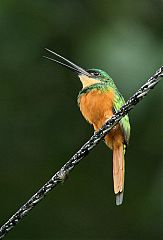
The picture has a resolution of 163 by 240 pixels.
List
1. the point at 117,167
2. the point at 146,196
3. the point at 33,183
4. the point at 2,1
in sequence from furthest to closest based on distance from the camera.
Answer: the point at 33,183, the point at 146,196, the point at 2,1, the point at 117,167

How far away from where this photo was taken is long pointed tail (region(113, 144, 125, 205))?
1.47 m

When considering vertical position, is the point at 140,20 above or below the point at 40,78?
below

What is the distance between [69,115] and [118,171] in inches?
42.9

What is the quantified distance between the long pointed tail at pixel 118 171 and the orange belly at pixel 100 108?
23 millimetres

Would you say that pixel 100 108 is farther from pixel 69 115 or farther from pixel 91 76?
pixel 69 115

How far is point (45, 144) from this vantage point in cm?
296

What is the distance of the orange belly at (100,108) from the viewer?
1.87m

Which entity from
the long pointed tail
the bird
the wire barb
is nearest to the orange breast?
the bird

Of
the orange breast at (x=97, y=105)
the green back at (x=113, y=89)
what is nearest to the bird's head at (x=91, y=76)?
the green back at (x=113, y=89)

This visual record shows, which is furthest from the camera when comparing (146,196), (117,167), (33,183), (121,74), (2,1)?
(33,183)

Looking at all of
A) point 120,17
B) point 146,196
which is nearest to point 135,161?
point 146,196

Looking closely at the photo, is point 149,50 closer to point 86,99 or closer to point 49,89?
point 86,99

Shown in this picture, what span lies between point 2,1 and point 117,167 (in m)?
0.90

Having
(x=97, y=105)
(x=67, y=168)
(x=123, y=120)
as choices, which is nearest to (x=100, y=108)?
(x=97, y=105)
